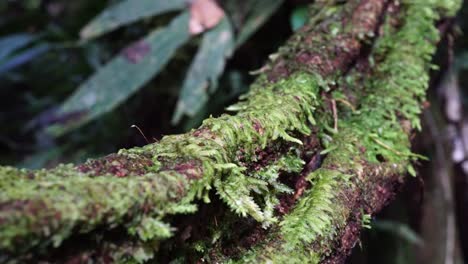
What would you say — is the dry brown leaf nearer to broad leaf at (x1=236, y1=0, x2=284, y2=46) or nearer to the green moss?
broad leaf at (x1=236, y1=0, x2=284, y2=46)

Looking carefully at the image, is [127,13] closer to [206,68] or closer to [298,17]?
[206,68]

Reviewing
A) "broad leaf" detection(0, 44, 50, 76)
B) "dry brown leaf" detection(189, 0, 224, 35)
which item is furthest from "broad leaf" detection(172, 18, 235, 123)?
"broad leaf" detection(0, 44, 50, 76)

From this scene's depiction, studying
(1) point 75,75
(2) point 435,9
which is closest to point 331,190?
(2) point 435,9

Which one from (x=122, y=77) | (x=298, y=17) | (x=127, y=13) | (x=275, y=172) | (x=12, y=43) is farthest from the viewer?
(x=12, y=43)

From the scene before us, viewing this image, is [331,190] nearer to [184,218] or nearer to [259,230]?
[259,230]

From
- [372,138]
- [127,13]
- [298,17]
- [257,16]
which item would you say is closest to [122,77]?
[127,13]

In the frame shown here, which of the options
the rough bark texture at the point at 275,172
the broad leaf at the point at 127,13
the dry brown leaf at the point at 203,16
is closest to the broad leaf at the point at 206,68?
the dry brown leaf at the point at 203,16
